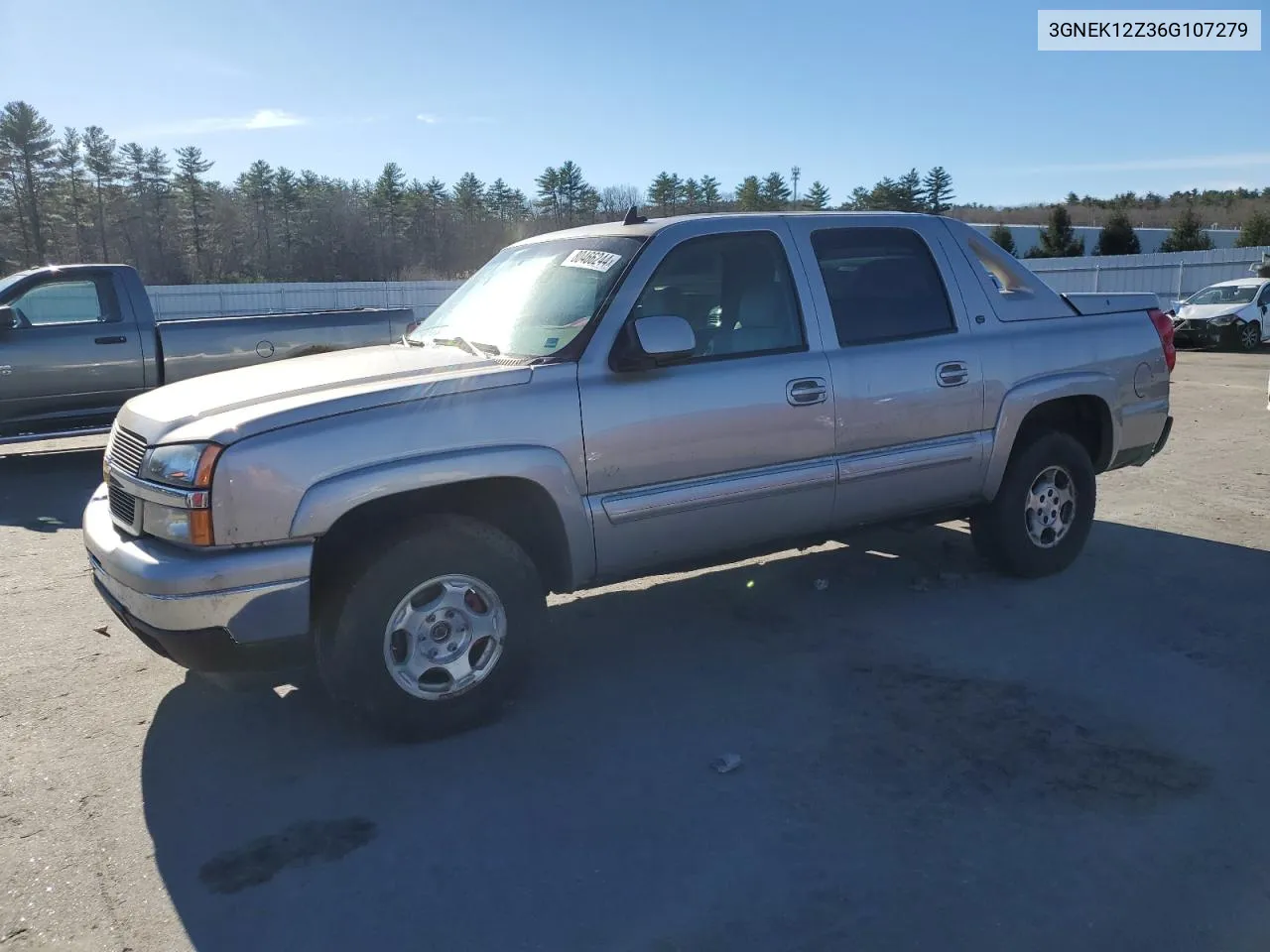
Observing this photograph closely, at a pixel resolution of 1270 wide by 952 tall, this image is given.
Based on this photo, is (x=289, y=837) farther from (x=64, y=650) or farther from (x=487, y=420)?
(x=64, y=650)

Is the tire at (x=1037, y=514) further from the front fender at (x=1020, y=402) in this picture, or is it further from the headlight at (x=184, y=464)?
the headlight at (x=184, y=464)

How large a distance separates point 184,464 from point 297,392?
498 millimetres

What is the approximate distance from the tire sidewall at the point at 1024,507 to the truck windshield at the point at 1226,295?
19.0 metres

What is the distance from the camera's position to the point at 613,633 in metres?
5.27

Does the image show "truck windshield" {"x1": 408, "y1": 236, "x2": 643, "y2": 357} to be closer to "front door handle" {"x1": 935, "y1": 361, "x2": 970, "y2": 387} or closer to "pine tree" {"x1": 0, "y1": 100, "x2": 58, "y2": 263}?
"front door handle" {"x1": 935, "y1": 361, "x2": 970, "y2": 387}

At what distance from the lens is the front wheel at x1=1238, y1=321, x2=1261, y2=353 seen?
2120 cm

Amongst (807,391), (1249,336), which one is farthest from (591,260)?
(1249,336)

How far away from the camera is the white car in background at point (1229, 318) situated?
69.5ft

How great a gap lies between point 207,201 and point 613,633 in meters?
75.0

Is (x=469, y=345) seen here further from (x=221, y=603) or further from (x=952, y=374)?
(x=952, y=374)

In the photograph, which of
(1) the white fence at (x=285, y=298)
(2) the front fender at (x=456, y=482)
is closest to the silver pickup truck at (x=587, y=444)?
(2) the front fender at (x=456, y=482)

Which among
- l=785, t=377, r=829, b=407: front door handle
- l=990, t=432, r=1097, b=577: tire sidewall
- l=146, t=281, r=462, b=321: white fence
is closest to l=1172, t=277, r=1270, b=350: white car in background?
l=146, t=281, r=462, b=321: white fence

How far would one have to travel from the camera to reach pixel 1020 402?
5.47 m

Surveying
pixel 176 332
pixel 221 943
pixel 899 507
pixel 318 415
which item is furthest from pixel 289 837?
pixel 176 332
